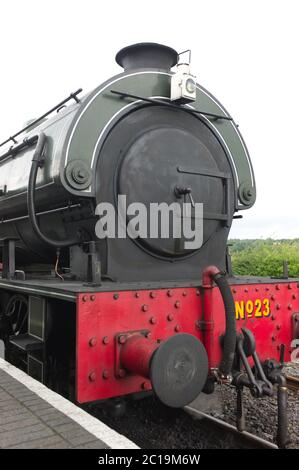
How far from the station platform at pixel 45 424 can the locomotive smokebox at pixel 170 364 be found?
35 centimetres

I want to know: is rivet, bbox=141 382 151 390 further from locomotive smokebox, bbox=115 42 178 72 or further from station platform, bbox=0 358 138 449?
locomotive smokebox, bbox=115 42 178 72

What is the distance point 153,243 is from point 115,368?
101cm

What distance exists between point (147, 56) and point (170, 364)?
8.10 feet

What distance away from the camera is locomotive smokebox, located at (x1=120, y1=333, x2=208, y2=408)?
8.27ft

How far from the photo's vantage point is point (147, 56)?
12.3ft

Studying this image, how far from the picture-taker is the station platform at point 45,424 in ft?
7.34

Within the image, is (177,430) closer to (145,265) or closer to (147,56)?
(145,265)

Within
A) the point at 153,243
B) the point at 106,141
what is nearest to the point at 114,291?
the point at 153,243

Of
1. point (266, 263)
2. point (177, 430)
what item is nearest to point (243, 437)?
point (177, 430)

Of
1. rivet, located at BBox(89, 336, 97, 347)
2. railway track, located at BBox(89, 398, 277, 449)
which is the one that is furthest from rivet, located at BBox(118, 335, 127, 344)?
railway track, located at BBox(89, 398, 277, 449)

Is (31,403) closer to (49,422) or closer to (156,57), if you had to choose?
(49,422)

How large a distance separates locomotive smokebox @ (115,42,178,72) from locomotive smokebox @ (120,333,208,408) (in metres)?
2.23
